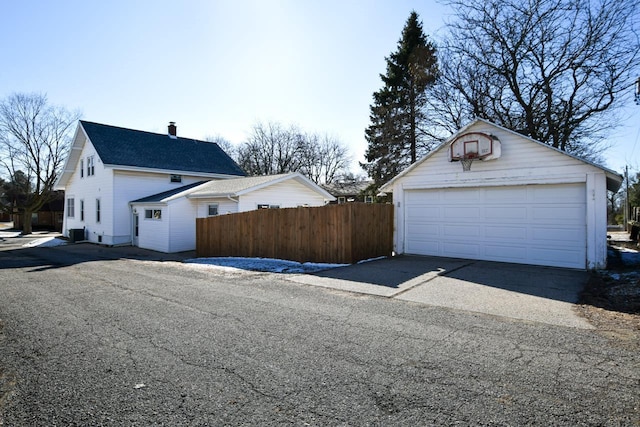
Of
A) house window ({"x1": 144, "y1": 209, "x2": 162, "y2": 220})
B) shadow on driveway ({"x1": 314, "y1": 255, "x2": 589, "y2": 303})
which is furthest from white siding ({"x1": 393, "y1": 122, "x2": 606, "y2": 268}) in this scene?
house window ({"x1": 144, "y1": 209, "x2": 162, "y2": 220})

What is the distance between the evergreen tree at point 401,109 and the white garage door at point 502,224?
431 inches

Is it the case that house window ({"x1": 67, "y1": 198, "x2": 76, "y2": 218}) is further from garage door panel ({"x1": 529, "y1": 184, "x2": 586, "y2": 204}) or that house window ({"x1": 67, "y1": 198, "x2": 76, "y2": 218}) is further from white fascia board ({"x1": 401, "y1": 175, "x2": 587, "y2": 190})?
garage door panel ({"x1": 529, "y1": 184, "x2": 586, "y2": 204})

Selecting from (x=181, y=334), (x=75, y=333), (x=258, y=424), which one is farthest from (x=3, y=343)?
(x=258, y=424)

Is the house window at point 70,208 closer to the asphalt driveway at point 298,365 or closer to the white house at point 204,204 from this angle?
the white house at point 204,204

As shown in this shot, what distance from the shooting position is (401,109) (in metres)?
25.1

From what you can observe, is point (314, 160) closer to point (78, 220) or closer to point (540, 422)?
point (78, 220)

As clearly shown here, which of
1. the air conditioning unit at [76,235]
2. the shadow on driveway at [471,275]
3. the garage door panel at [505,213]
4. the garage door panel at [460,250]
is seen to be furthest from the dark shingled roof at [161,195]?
the garage door panel at [505,213]

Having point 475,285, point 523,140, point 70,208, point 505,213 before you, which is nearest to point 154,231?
point 70,208

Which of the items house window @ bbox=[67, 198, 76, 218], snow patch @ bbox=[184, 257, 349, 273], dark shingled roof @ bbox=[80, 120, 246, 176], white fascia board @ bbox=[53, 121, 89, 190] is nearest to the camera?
snow patch @ bbox=[184, 257, 349, 273]

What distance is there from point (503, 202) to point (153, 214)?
15.7 metres

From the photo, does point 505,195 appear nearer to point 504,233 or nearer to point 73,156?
point 504,233

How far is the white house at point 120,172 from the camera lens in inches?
758

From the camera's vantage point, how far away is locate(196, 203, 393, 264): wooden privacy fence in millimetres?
10914

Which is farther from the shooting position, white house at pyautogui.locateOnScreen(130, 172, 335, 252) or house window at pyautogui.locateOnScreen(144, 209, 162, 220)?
house window at pyautogui.locateOnScreen(144, 209, 162, 220)
